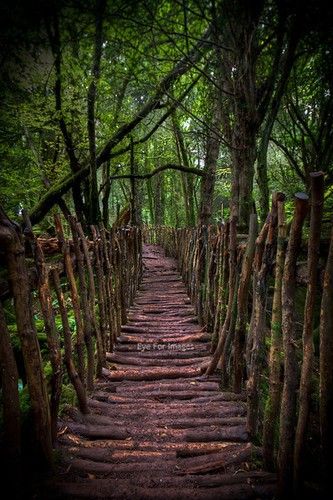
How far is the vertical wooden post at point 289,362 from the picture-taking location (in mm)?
1790

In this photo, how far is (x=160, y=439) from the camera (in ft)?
8.14

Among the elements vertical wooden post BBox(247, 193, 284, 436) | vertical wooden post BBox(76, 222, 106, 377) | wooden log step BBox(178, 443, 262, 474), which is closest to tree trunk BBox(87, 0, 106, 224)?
vertical wooden post BBox(76, 222, 106, 377)

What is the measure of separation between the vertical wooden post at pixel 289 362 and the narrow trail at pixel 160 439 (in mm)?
194

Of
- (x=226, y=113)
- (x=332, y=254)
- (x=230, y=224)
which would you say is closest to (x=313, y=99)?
(x=226, y=113)

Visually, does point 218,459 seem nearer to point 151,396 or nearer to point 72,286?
point 151,396

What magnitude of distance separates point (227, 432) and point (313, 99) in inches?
265

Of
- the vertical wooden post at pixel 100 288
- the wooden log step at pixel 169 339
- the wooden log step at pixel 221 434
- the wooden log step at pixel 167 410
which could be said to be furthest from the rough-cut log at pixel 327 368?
the wooden log step at pixel 169 339

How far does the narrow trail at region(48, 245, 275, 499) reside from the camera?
1.93 m

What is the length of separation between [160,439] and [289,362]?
4.19 ft

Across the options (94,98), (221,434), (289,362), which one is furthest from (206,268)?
(94,98)

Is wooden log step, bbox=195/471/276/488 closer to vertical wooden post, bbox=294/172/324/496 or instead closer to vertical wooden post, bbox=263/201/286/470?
Result: vertical wooden post, bbox=263/201/286/470

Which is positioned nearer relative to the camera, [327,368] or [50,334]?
[327,368]

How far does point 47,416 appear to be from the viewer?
2.06 m

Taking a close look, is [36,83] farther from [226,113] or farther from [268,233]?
[268,233]
